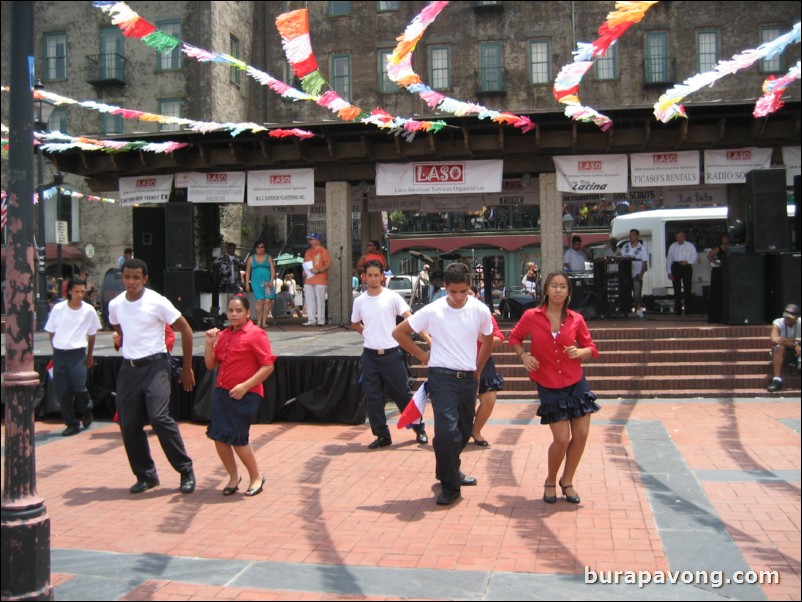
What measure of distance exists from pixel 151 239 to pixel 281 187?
316 centimetres

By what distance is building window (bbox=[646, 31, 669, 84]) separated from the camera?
100 ft

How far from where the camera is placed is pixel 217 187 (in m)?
16.4

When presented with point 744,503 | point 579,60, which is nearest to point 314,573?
point 744,503

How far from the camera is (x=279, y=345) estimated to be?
11312 mm

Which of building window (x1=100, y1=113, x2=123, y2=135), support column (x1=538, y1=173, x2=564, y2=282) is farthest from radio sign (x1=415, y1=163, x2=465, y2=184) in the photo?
building window (x1=100, y1=113, x2=123, y2=135)

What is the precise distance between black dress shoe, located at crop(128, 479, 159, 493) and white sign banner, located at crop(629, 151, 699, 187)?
1120cm

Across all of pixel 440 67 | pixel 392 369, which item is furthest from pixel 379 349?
pixel 440 67

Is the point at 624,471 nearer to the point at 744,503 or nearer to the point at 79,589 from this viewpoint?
the point at 744,503

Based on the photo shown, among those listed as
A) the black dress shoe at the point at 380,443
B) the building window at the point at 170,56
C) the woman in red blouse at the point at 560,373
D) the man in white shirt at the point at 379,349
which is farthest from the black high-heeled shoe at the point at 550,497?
the building window at the point at 170,56

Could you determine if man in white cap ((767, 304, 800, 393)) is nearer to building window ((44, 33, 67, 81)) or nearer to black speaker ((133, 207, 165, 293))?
black speaker ((133, 207, 165, 293))

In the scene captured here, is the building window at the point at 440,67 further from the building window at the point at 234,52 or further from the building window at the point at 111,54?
the building window at the point at 111,54

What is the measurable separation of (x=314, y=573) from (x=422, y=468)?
2.74 m

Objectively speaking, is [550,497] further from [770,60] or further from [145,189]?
[770,60]

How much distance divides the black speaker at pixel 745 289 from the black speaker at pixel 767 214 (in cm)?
26
